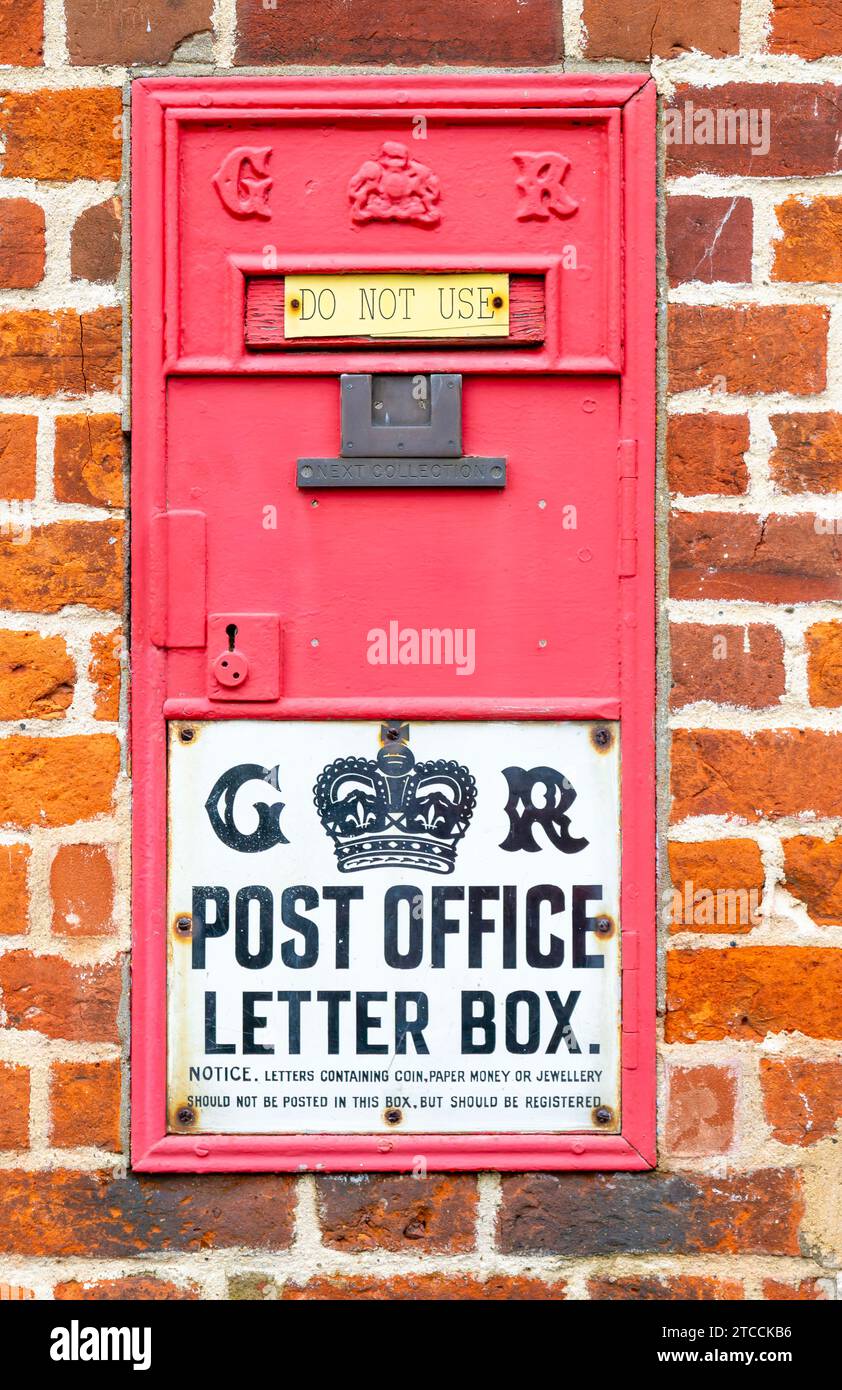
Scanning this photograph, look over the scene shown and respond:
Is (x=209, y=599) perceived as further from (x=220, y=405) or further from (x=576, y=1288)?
(x=576, y=1288)

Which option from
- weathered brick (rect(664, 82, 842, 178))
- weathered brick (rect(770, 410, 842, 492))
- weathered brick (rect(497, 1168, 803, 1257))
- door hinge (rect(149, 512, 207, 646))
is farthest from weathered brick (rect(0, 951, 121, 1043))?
weathered brick (rect(664, 82, 842, 178))

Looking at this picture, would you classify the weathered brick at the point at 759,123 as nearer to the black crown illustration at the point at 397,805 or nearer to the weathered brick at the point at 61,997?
the black crown illustration at the point at 397,805

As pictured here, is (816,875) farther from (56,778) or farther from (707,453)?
(56,778)

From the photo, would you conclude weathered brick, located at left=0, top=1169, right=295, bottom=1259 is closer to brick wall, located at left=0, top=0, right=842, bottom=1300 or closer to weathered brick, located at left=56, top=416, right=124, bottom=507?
brick wall, located at left=0, top=0, right=842, bottom=1300

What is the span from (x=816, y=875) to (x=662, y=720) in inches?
10.3

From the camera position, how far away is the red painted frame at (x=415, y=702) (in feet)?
4.47

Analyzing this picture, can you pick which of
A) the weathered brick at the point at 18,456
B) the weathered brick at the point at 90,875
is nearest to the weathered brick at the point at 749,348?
the weathered brick at the point at 18,456

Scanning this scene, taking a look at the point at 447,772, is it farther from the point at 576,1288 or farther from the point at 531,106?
the point at 531,106

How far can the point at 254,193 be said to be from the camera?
4.48 ft

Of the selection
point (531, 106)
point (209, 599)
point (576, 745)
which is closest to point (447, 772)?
point (576, 745)

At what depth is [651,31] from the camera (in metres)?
1.38

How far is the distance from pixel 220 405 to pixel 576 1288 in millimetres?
1142

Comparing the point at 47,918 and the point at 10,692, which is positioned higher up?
the point at 10,692
